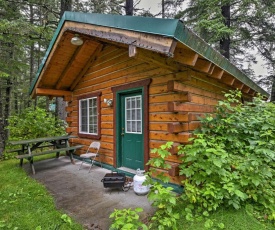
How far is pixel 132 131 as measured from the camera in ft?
14.3

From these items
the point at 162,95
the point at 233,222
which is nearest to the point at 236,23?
the point at 162,95

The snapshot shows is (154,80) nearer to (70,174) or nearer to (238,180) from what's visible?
(238,180)

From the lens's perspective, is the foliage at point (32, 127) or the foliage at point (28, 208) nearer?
the foliage at point (28, 208)

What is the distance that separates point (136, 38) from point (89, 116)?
12.2ft

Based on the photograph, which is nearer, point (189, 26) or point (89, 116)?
point (89, 116)

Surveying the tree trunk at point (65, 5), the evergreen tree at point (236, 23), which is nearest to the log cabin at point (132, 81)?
the evergreen tree at point (236, 23)

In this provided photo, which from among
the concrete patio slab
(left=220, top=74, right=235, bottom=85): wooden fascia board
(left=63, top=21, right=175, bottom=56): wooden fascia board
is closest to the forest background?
the concrete patio slab

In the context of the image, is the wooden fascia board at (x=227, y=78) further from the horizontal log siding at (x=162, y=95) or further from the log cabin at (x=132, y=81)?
the horizontal log siding at (x=162, y=95)

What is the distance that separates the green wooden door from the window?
100cm

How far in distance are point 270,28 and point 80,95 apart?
29.4 ft

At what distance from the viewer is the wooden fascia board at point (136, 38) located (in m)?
2.14

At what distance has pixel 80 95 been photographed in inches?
238

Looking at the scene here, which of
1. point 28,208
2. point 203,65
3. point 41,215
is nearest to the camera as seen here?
point 41,215

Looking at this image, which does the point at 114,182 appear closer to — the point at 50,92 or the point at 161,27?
the point at 161,27
